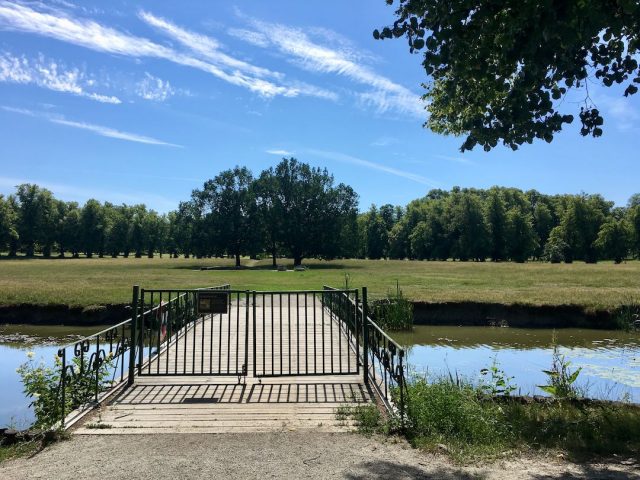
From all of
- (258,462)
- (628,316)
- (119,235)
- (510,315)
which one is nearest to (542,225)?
(510,315)

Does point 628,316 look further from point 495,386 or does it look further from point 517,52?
point 517,52

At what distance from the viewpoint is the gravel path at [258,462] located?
4.23 m

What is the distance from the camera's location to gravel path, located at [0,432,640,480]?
13.9 ft

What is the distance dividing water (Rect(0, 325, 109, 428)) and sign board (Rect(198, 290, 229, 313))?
3109 millimetres

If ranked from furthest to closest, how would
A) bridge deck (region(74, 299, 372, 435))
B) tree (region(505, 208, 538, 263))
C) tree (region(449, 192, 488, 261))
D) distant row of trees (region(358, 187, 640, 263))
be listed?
tree (region(449, 192, 488, 261)) → tree (region(505, 208, 538, 263)) → distant row of trees (region(358, 187, 640, 263)) → bridge deck (region(74, 299, 372, 435))

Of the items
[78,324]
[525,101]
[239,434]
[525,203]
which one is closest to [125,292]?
[78,324]

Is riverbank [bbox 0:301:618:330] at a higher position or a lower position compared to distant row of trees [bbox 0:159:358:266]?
lower

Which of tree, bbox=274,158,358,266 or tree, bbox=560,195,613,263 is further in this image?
tree, bbox=560,195,613,263

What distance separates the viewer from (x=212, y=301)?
7641mm

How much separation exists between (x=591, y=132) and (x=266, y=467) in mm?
5845

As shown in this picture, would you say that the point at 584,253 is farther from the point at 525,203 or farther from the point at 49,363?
the point at 49,363

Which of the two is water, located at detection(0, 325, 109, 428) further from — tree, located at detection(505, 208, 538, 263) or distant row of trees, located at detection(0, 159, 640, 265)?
→ tree, located at detection(505, 208, 538, 263)

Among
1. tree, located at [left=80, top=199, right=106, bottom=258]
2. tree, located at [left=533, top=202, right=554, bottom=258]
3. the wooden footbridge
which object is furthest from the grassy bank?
tree, located at [left=80, top=199, right=106, bottom=258]

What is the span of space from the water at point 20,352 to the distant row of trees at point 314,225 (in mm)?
47116
